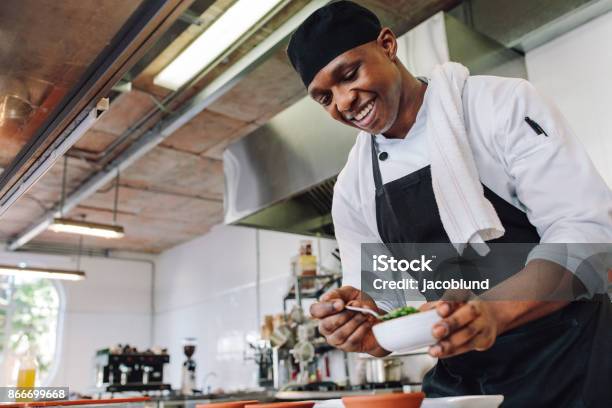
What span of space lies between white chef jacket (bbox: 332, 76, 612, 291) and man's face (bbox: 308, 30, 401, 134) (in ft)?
0.33

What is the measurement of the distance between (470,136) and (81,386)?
8.60 m

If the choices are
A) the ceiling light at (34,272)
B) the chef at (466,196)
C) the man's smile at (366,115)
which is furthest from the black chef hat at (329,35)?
the ceiling light at (34,272)

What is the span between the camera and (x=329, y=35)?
3.99ft

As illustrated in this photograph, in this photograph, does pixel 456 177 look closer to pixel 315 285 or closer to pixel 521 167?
pixel 521 167

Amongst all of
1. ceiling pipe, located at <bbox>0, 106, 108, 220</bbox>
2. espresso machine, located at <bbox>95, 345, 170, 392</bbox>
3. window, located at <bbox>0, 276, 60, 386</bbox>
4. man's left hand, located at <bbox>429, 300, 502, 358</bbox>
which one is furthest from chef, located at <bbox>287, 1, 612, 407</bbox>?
window, located at <bbox>0, 276, 60, 386</bbox>

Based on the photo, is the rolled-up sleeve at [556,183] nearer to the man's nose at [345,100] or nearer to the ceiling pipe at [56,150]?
the man's nose at [345,100]

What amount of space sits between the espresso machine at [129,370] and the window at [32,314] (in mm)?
3336

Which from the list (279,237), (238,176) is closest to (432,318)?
(238,176)

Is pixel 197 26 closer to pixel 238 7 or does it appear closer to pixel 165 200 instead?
pixel 238 7

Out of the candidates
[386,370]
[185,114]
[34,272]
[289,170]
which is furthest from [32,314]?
[289,170]

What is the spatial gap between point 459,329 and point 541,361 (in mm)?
421

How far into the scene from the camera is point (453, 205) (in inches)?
44.6

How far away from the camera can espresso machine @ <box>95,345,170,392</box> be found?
5.19 meters

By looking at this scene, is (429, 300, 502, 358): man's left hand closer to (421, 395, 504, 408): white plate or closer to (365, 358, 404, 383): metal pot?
(421, 395, 504, 408): white plate
